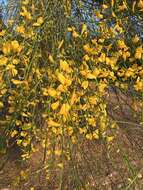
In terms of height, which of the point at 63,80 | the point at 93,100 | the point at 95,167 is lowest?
the point at 95,167

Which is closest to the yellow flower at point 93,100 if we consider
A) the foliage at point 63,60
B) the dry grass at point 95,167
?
the foliage at point 63,60

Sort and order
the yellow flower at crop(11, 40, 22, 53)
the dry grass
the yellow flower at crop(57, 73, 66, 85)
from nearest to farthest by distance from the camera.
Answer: the yellow flower at crop(57, 73, 66, 85)
the yellow flower at crop(11, 40, 22, 53)
the dry grass

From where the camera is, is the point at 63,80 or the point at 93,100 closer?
the point at 63,80

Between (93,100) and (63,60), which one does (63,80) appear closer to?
(93,100)

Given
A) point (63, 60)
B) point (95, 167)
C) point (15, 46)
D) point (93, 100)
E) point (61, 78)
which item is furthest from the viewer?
point (95, 167)

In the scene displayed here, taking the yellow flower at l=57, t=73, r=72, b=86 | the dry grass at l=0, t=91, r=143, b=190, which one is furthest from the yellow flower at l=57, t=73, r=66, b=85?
the dry grass at l=0, t=91, r=143, b=190


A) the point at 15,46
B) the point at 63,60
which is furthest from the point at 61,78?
the point at 63,60

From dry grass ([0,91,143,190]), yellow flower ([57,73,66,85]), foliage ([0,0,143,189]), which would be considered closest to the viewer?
yellow flower ([57,73,66,85])

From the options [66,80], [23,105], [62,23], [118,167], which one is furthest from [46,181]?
[66,80]

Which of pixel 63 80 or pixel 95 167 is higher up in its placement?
pixel 63 80

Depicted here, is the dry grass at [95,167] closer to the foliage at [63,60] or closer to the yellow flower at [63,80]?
the foliage at [63,60]

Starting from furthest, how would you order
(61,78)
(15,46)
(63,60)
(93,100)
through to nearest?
(63,60)
(93,100)
(15,46)
(61,78)

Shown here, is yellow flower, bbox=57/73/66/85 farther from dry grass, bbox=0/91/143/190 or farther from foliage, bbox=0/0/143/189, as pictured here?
dry grass, bbox=0/91/143/190

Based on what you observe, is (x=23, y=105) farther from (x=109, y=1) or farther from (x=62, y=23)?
(x=109, y=1)
